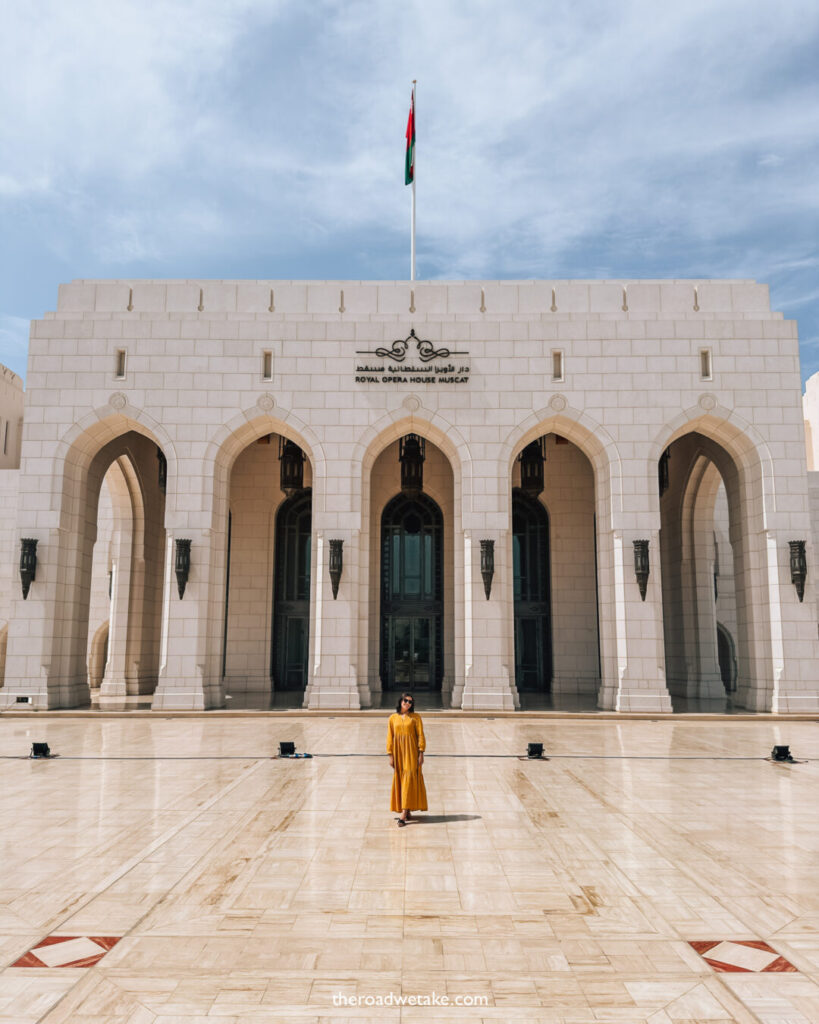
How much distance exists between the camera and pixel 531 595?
28.3 meters

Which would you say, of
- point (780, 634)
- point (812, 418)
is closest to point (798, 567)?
point (780, 634)

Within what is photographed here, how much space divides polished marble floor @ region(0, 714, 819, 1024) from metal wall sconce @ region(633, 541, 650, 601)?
821 centimetres

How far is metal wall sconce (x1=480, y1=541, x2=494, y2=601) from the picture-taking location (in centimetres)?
2066

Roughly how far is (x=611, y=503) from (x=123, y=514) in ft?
54.7

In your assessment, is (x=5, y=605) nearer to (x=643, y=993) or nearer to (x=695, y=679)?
(x=695, y=679)

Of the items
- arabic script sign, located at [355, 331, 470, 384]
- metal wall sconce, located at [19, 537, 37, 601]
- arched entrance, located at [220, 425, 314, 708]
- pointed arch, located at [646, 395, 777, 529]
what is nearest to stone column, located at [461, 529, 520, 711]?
arabic script sign, located at [355, 331, 470, 384]

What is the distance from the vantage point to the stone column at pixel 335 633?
20484 millimetres

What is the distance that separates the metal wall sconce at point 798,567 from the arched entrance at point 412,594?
11847 millimetres

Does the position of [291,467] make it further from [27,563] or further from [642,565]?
[642,565]

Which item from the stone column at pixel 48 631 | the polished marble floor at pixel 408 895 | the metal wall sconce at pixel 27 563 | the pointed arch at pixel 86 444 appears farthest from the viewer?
the pointed arch at pixel 86 444

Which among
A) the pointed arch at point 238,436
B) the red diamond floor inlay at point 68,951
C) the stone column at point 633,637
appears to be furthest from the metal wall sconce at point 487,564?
the red diamond floor inlay at point 68,951

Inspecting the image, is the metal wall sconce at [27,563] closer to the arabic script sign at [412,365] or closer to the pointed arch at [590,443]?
the arabic script sign at [412,365]

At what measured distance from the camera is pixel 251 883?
22.0ft

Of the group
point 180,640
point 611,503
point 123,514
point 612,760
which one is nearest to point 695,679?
point 611,503
